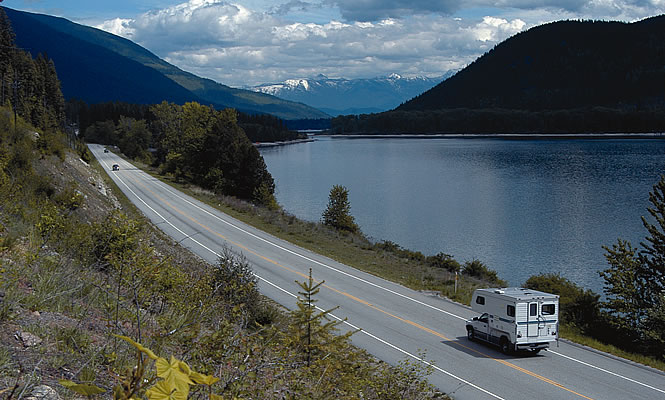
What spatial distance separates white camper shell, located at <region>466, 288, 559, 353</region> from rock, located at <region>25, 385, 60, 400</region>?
661 inches

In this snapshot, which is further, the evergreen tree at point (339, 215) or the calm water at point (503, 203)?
the evergreen tree at point (339, 215)

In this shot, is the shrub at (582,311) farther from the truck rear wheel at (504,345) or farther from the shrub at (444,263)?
the shrub at (444,263)

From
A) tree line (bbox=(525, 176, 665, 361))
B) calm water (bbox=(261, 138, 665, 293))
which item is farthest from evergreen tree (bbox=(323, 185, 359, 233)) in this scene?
tree line (bbox=(525, 176, 665, 361))

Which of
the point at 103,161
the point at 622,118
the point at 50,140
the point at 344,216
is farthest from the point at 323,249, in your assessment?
the point at 622,118

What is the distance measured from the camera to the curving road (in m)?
15.7

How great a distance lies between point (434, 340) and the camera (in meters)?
19.7

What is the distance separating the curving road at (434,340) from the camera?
15.7 m

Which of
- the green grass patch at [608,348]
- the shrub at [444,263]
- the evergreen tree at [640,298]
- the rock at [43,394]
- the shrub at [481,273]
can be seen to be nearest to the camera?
the rock at [43,394]

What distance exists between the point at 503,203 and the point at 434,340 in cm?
4739

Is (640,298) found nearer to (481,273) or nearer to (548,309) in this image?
(548,309)

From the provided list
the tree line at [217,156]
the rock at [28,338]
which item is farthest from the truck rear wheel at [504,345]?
the tree line at [217,156]

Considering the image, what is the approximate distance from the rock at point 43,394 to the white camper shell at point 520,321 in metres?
16.8

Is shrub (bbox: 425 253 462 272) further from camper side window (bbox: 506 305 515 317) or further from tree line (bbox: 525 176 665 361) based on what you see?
camper side window (bbox: 506 305 515 317)

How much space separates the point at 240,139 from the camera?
65.2 meters
